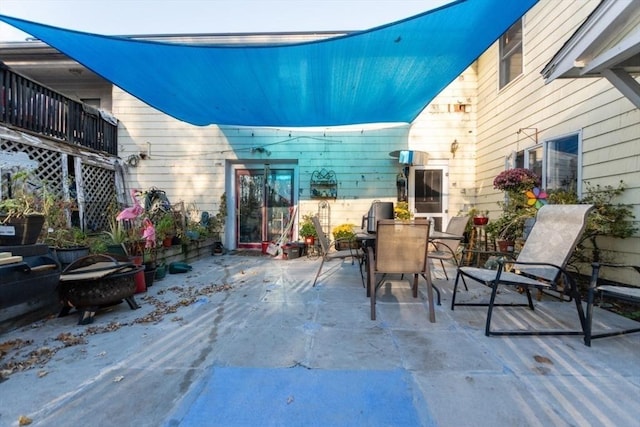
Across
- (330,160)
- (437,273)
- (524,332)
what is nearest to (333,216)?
(330,160)

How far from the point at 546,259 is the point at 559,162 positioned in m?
2.17

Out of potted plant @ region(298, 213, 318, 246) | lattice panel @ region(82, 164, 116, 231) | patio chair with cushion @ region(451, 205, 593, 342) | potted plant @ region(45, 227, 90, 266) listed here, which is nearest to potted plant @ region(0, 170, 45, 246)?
potted plant @ region(45, 227, 90, 266)

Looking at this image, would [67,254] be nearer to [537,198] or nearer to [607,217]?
[537,198]

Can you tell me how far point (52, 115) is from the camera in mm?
5266

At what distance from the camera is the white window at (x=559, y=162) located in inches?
152

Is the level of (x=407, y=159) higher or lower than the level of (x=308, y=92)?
lower

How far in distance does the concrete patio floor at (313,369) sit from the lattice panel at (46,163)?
137 inches

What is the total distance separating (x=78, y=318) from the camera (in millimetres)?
2674

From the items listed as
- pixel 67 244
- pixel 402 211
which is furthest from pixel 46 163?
pixel 402 211

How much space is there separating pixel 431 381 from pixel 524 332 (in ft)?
3.62

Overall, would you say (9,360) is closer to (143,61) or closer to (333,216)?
(143,61)

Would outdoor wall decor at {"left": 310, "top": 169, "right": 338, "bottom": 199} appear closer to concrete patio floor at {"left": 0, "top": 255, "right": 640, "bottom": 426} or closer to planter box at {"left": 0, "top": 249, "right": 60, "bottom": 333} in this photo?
concrete patio floor at {"left": 0, "top": 255, "right": 640, "bottom": 426}

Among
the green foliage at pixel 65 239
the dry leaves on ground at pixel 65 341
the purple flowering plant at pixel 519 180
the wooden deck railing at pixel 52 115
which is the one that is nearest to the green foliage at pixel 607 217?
the purple flowering plant at pixel 519 180

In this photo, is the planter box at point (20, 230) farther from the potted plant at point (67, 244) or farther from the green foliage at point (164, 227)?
the green foliage at point (164, 227)
